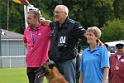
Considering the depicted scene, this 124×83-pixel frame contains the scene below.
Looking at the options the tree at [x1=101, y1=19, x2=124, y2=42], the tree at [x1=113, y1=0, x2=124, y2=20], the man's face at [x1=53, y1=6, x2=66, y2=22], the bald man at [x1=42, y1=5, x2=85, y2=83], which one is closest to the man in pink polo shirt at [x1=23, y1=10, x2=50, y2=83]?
the bald man at [x1=42, y1=5, x2=85, y2=83]

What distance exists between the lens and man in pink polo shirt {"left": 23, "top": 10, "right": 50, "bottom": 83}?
9734 mm

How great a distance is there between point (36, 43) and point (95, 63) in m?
1.81

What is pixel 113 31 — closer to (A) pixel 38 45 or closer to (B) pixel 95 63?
(A) pixel 38 45

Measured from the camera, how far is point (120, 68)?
417 inches

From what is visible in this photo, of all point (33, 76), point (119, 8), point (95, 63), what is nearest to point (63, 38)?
point (95, 63)

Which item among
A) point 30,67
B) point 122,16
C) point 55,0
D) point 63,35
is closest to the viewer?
point 63,35

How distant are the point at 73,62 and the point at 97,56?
1.19 meters

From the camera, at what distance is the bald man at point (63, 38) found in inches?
363

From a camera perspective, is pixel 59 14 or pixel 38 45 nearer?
pixel 59 14

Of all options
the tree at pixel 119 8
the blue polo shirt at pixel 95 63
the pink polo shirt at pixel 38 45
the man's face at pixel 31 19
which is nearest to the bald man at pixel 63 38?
the pink polo shirt at pixel 38 45

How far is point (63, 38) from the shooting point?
923cm

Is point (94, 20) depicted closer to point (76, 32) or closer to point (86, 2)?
point (86, 2)

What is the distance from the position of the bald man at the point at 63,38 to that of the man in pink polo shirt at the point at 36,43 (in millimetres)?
404

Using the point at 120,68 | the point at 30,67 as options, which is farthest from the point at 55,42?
the point at 120,68
